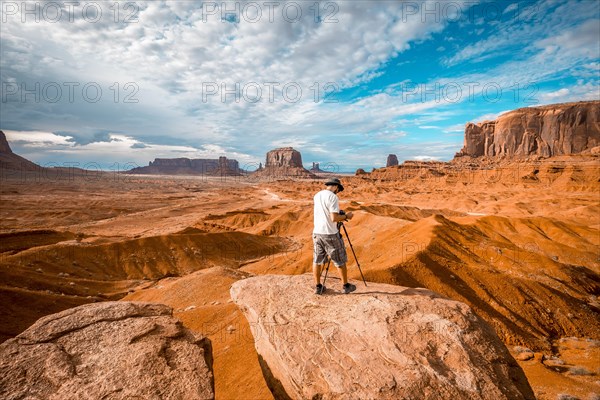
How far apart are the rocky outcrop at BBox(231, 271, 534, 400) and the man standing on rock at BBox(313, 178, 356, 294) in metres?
0.74

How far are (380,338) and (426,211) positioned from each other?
145 feet

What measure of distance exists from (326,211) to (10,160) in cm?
18719

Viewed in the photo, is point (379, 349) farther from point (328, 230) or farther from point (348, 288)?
point (328, 230)

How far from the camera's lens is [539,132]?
3910 inches

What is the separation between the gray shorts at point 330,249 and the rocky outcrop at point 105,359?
2.51m

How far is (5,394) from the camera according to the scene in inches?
126

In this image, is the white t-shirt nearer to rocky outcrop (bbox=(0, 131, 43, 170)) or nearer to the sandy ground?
the sandy ground

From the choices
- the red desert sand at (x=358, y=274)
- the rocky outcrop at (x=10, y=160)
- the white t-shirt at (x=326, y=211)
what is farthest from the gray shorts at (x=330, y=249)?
the rocky outcrop at (x=10, y=160)

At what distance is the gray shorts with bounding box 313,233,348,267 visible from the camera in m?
5.31

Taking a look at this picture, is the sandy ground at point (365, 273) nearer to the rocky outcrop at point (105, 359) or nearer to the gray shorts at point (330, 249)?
the rocky outcrop at point (105, 359)

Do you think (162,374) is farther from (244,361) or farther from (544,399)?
(544,399)

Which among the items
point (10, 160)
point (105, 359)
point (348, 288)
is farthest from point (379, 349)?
point (10, 160)

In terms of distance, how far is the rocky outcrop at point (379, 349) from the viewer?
3629 millimetres

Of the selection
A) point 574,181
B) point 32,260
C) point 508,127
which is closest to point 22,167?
point 32,260
